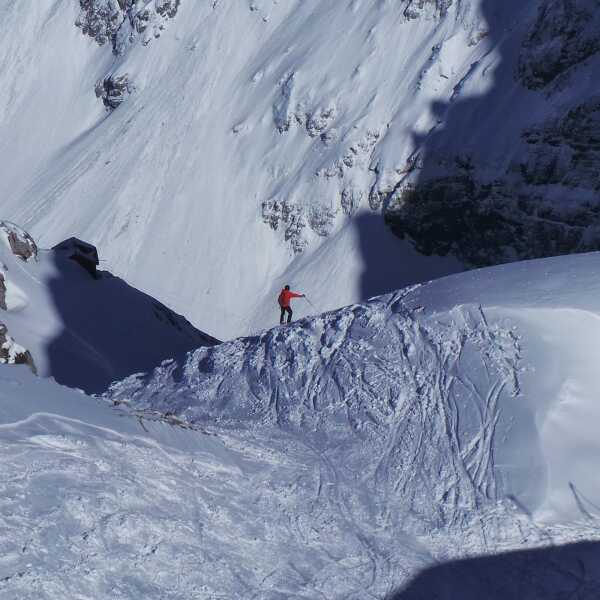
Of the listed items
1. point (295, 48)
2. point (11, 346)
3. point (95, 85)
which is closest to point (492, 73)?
point (295, 48)

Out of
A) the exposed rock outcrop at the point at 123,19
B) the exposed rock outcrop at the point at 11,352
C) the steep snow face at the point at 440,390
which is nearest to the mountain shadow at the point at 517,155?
the exposed rock outcrop at the point at 123,19

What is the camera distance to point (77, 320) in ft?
73.5

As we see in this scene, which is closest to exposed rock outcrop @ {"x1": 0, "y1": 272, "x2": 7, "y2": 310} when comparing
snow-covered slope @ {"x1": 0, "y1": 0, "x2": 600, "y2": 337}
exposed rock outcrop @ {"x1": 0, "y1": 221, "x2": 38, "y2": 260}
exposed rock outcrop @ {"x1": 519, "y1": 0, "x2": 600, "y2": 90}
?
exposed rock outcrop @ {"x1": 0, "y1": 221, "x2": 38, "y2": 260}

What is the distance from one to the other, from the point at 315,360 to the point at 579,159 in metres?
27.3

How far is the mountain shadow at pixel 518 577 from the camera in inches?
383

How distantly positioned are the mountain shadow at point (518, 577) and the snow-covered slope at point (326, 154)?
28.7m

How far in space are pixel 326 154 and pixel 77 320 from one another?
76.6 feet

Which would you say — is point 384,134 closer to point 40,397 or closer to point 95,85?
point 95,85

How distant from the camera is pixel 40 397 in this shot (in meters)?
11.2

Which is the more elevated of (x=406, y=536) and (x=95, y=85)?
(x=95, y=85)

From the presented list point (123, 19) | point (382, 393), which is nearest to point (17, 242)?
point (382, 393)

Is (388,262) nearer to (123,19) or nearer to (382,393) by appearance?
(123,19)

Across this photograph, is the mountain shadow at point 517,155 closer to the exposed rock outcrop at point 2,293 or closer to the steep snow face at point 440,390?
the exposed rock outcrop at point 2,293

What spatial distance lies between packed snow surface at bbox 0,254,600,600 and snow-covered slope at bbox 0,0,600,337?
961 inches
